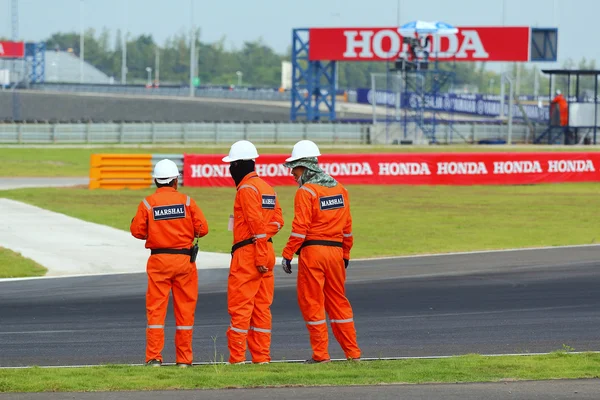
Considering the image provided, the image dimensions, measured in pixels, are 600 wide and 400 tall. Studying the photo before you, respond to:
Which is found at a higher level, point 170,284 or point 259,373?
point 170,284

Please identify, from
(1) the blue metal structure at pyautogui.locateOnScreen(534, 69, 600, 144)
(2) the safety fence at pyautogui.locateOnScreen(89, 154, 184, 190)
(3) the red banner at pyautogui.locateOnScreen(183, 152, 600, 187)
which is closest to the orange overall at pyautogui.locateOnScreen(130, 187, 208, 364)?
(2) the safety fence at pyautogui.locateOnScreen(89, 154, 184, 190)

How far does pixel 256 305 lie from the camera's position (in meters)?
9.41

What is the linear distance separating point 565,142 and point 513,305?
48.0m

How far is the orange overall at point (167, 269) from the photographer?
9219 mm

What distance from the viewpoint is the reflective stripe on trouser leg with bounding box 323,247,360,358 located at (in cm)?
941

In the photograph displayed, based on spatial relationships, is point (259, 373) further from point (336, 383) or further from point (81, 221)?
point (81, 221)

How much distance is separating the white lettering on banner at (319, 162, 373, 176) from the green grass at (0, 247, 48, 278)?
1654 cm

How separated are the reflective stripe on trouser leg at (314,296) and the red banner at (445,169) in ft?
75.6

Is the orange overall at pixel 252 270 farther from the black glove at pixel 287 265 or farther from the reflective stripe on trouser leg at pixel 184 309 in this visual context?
the reflective stripe on trouser leg at pixel 184 309

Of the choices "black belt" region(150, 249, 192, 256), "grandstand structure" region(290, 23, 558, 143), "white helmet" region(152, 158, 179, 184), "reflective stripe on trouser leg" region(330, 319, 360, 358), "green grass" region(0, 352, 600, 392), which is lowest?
"green grass" region(0, 352, 600, 392)

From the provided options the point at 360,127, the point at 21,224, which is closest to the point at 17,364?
the point at 21,224

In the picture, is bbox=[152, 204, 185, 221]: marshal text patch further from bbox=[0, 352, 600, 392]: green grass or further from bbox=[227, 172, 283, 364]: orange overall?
bbox=[0, 352, 600, 392]: green grass

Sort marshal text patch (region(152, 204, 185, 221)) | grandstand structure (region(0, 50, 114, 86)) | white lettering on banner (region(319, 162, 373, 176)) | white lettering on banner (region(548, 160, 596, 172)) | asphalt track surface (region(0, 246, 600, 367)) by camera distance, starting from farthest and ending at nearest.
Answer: grandstand structure (region(0, 50, 114, 86))
white lettering on banner (region(548, 160, 596, 172))
white lettering on banner (region(319, 162, 373, 176))
asphalt track surface (region(0, 246, 600, 367))
marshal text patch (region(152, 204, 185, 221))

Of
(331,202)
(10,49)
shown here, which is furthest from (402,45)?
(10,49)
